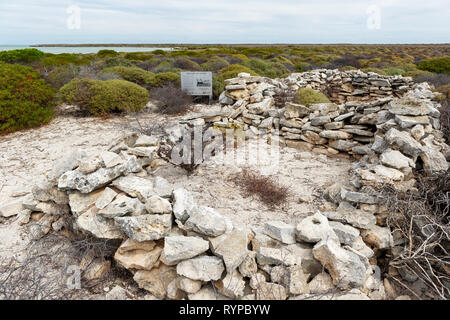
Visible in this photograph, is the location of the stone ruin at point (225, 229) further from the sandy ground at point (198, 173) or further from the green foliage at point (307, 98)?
the green foliage at point (307, 98)

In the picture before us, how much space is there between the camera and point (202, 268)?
2.20 metres

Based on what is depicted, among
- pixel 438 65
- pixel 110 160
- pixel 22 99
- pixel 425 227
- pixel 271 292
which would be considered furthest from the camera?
pixel 438 65

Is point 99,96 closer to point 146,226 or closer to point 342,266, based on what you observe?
point 146,226

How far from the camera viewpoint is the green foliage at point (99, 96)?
7840 mm

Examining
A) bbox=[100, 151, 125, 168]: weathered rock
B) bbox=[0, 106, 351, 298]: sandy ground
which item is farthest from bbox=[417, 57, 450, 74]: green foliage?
bbox=[100, 151, 125, 168]: weathered rock

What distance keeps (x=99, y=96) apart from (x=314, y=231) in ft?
24.3

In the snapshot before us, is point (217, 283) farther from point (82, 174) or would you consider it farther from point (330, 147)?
point (330, 147)

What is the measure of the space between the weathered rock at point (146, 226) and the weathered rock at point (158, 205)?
89 millimetres

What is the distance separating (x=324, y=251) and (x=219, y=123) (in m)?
4.45

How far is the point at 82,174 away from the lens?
9.66 ft

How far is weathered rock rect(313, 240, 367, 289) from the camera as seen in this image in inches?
86.0

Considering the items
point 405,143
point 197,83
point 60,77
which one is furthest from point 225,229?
point 60,77

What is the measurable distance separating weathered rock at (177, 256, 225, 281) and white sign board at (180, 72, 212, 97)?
7.72m
